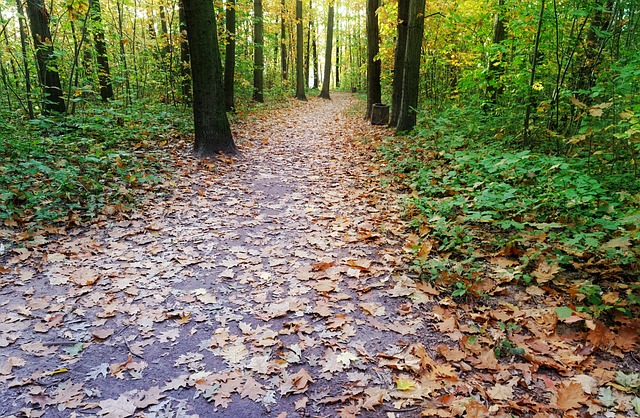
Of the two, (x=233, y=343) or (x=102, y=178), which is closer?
(x=233, y=343)

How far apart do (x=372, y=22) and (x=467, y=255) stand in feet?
35.8

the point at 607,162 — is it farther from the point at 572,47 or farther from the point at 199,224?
the point at 199,224

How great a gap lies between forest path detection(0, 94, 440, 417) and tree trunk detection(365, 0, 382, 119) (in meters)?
8.49

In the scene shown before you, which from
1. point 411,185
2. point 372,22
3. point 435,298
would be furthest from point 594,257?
point 372,22

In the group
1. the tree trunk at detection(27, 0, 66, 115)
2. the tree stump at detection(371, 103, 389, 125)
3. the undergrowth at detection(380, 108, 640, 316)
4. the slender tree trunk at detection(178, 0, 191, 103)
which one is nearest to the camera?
the undergrowth at detection(380, 108, 640, 316)

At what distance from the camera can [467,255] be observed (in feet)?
13.7

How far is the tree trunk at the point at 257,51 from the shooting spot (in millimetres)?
15602

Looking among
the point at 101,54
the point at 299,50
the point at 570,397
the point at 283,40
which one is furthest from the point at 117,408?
the point at 283,40

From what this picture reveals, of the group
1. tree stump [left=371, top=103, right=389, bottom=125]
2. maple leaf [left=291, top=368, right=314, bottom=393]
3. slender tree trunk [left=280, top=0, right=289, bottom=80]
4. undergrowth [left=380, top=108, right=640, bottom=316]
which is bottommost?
maple leaf [left=291, top=368, right=314, bottom=393]

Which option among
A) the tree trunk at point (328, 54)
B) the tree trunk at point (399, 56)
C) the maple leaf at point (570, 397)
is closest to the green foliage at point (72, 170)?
Result: the maple leaf at point (570, 397)

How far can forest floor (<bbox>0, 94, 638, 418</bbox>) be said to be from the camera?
8.32 feet

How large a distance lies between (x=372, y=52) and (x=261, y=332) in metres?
11.7

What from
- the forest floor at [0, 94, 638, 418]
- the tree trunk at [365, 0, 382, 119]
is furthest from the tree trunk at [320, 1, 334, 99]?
the forest floor at [0, 94, 638, 418]

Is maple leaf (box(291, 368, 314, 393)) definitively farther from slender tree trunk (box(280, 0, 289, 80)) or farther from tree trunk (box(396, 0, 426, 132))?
slender tree trunk (box(280, 0, 289, 80))
